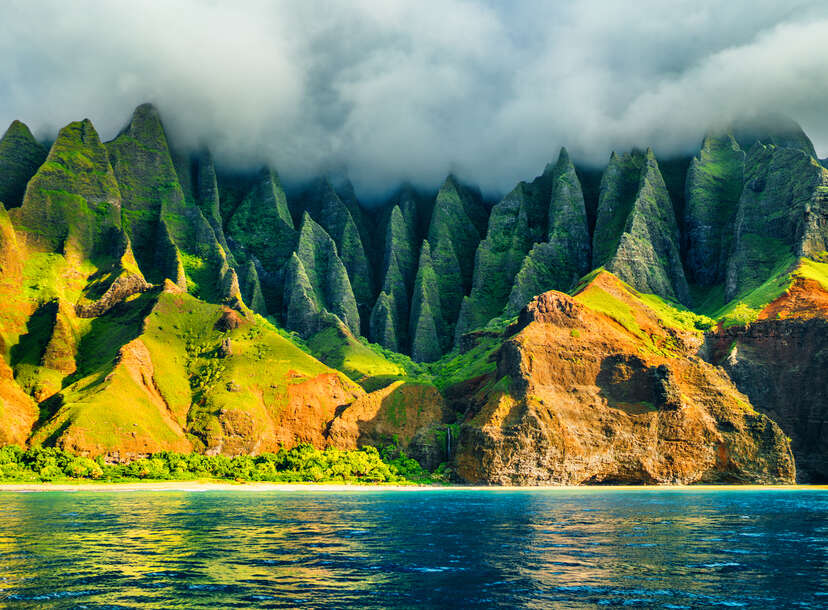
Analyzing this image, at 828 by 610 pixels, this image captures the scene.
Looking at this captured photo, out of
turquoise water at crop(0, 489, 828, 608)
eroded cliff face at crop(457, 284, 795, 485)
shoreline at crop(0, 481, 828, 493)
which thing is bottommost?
shoreline at crop(0, 481, 828, 493)

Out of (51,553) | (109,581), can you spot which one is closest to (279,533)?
(51,553)

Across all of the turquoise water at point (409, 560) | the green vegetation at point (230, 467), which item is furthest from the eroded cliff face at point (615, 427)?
the turquoise water at point (409, 560)

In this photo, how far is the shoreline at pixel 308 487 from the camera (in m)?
143

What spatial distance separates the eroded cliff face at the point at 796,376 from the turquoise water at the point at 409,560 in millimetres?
116400

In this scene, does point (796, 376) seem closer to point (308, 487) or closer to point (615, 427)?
point (615, 427)

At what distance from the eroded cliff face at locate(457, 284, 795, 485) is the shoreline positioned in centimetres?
482

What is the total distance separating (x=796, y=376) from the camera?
624ft

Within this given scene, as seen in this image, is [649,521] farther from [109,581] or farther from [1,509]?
[1,509]

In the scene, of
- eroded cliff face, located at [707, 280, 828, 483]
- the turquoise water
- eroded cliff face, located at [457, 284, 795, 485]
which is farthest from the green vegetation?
eroded cliff face, located at [707, 280, 828, 483]

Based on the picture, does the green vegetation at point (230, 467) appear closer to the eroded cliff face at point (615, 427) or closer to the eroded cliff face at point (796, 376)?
the eroded cliff face at point (615, 427)

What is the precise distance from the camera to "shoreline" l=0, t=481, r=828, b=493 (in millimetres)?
143125

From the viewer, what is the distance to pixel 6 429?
16712cm

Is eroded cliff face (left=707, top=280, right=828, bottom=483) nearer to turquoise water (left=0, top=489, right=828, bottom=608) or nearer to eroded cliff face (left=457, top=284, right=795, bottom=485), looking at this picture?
eroded cliff face (left=457, top=284, right=795, bottom=485)

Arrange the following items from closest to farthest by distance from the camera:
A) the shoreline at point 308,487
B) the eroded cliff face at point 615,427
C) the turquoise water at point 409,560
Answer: the turquoise water at point 409,560, the shoreline at point 308,487, the eroded cliff face at point 615,427
